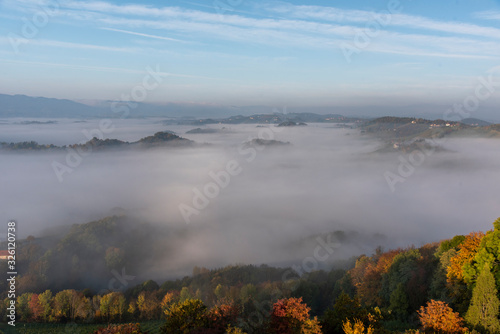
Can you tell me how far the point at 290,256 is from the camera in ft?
326

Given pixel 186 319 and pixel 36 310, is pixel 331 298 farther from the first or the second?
pixel 36 310

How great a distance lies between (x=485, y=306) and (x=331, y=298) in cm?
3270

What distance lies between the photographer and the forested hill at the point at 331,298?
20.5 m

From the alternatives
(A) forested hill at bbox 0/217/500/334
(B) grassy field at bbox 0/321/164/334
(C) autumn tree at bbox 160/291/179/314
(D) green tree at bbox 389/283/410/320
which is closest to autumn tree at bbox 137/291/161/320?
(A) forested hill at bbox 0/217/500/334

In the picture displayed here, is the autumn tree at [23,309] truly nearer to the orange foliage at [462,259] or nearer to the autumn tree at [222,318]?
the autumn tree at [222,318]

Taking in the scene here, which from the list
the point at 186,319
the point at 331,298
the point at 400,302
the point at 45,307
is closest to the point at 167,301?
the point at 45,307

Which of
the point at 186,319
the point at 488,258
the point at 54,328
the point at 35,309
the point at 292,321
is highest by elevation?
the point at 488,258

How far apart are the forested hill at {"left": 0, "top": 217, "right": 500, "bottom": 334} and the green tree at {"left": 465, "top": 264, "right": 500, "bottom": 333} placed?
58mm

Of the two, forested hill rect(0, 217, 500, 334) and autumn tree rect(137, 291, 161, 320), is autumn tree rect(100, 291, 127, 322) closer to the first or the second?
forested hill rect(0, 217, 500, 334)

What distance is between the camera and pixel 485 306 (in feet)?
66.8

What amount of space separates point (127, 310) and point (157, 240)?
62074mm

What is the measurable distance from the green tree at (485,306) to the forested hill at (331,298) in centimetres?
6

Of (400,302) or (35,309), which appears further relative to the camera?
(35,309)

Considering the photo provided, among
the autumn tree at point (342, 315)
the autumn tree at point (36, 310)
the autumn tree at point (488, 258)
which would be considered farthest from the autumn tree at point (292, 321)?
the autumn tree at point (36, 310)
